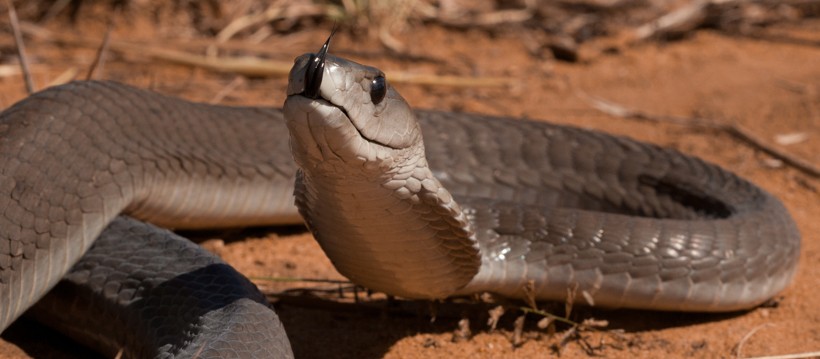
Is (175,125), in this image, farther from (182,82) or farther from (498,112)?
(498,112)

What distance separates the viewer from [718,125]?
5.82m

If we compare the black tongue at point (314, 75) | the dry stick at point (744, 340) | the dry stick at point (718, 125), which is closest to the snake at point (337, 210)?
the black tongue at point (314, 75)

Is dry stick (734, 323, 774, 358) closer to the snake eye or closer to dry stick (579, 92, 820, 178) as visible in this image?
the snake eye

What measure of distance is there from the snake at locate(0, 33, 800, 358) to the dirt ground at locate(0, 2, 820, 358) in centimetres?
12

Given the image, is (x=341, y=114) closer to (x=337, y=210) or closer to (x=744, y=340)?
(x=337, y=210)

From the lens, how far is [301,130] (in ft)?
7.49

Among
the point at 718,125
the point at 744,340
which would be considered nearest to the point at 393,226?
the point at 744,340

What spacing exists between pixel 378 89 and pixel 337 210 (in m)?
0.36

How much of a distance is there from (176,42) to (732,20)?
4120mm

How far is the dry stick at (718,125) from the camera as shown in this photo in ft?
16.9

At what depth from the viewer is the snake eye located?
238cm

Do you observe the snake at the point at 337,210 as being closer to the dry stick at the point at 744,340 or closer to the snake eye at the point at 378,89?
the snake eye at the point at 378,89

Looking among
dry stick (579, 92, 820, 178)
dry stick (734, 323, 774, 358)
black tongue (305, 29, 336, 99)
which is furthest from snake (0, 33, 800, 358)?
dry stick (579, 92, 820, 178)

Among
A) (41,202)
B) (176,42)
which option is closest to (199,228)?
(41,202)
